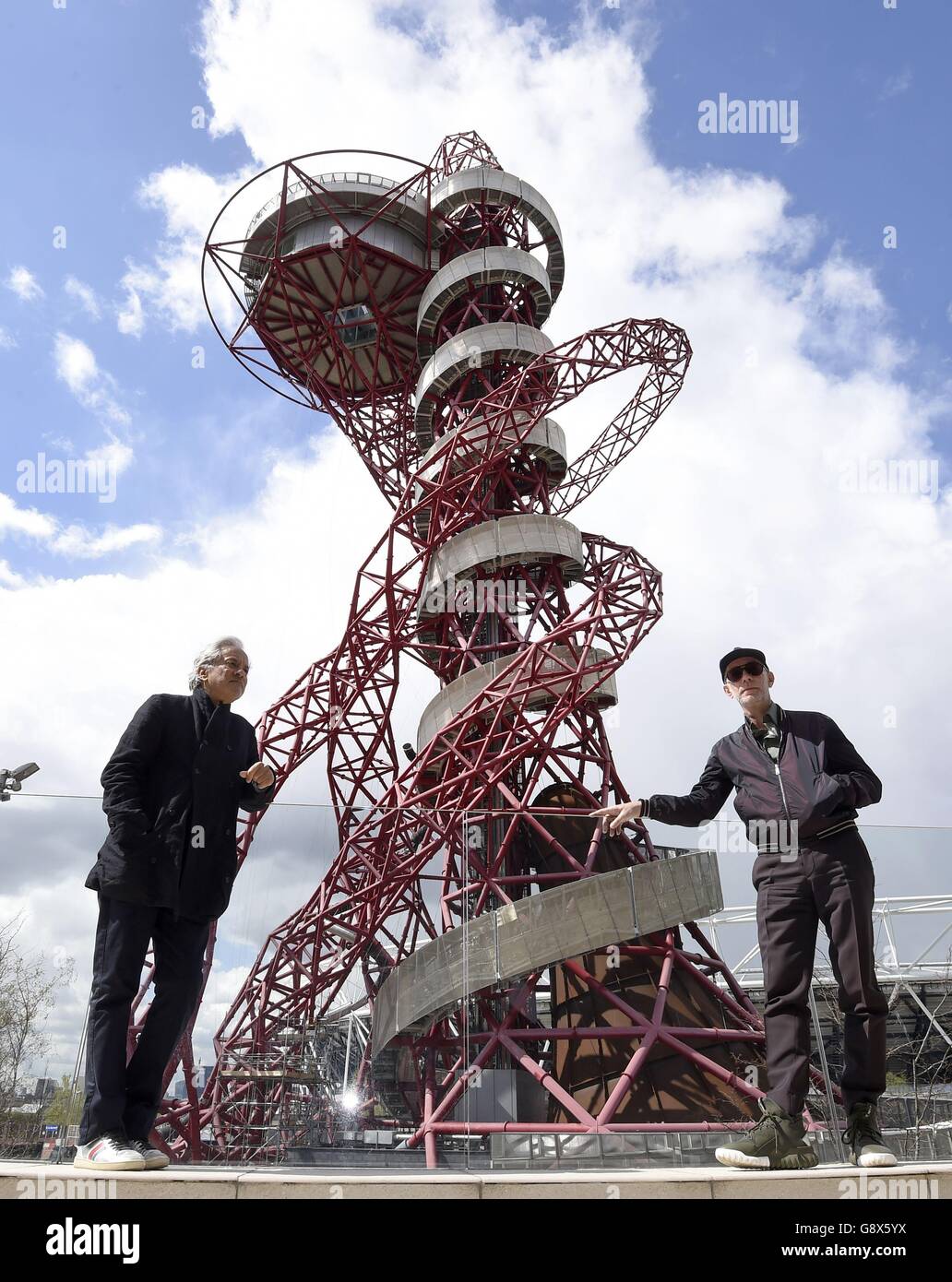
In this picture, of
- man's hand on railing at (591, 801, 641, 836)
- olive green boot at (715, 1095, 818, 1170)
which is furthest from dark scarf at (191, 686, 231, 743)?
olive green boot at (715, 1095, 818, 1170)

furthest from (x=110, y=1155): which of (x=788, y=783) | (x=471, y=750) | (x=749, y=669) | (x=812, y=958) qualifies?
(x=471, y=750)

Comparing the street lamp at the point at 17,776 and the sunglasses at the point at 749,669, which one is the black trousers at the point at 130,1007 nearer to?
the sunglasses at the point at 749,669

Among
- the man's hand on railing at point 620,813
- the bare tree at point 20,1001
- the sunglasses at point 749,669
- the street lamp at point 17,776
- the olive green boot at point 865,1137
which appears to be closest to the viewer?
the olive green boot at point 865,1137

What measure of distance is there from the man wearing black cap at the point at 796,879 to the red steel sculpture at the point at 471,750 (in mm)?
2817

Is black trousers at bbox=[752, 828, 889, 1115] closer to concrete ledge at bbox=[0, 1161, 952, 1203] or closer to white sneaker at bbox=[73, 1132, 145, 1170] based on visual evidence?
concrete ledge at bbox=[0, 1161, 952, 1203]

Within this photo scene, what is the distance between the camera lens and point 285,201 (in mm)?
28156

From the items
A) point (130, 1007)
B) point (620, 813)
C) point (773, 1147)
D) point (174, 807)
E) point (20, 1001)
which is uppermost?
point (174, 807)

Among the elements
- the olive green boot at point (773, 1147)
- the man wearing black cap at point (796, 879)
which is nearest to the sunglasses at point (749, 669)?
the man wearing black cap at point (796, 879)

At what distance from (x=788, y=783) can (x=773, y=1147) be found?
1.86m

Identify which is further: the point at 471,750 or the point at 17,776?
the point at 471,750

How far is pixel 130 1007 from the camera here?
4.32 m

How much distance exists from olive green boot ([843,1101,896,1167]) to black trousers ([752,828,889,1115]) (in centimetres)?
6

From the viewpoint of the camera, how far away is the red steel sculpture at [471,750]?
12.5 m

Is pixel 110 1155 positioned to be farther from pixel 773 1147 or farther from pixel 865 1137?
pixel 865 1137
